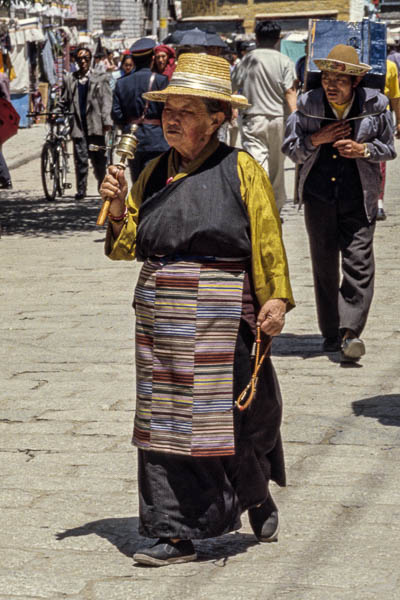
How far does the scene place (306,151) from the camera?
7.97 m

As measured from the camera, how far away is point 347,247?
8.07 metres

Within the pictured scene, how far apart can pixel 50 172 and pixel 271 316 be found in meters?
13.9

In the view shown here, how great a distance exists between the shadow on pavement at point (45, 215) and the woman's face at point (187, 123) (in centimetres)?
1001

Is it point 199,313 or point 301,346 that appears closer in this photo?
point 199,313

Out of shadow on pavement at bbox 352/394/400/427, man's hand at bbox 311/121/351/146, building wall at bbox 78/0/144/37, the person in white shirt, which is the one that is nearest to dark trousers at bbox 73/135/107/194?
the person in white shirt

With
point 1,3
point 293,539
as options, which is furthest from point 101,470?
point 1,3

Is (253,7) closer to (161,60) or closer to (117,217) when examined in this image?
(161,60)

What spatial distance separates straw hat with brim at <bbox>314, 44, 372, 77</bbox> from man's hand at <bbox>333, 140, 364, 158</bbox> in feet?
1.35

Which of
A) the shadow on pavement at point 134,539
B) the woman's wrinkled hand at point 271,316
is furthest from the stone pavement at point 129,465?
the woman's wrinkled hand at point 271,316

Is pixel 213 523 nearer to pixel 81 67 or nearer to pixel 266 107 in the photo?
pixel 266 107

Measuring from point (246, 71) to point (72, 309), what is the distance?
438cm

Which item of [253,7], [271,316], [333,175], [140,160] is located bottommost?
[253,7]

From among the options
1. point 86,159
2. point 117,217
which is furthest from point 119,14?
point 117,217

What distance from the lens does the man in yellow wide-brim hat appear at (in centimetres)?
788
